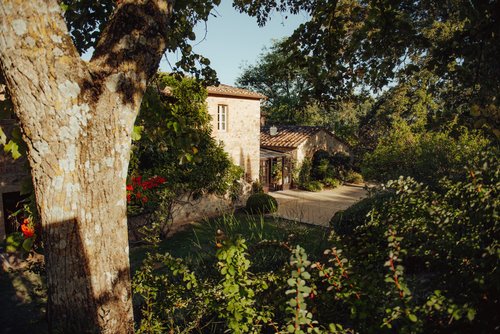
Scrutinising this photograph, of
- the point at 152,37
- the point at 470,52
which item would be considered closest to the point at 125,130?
the point at 152,37

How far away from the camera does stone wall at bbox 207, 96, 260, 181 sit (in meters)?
16.5

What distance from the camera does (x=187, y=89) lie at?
13039 mm

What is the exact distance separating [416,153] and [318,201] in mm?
6084

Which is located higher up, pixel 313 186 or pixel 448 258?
pixel 448 258

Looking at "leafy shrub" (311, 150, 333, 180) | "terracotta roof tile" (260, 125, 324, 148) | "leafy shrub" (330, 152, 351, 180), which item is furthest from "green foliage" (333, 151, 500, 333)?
"leafy shrub" (330, 152, 351, 180)

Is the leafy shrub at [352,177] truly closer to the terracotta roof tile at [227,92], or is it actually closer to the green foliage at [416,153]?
the green foliage at [416,153]

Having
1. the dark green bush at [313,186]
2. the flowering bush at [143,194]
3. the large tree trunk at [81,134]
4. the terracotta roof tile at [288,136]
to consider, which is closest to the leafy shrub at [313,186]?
the dark green bush at [313,186]

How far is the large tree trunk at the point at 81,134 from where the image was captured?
2178mm

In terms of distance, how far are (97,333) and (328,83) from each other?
4.31 meters

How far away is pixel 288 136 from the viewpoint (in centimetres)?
2377

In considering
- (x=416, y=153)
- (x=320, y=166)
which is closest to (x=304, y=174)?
(x=320, y=166)

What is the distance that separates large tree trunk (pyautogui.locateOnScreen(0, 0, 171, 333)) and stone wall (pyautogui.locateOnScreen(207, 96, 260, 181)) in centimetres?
1345

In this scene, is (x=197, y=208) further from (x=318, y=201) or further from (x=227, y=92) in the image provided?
(x=318, y=201)

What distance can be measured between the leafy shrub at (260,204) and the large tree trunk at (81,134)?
1237cm
